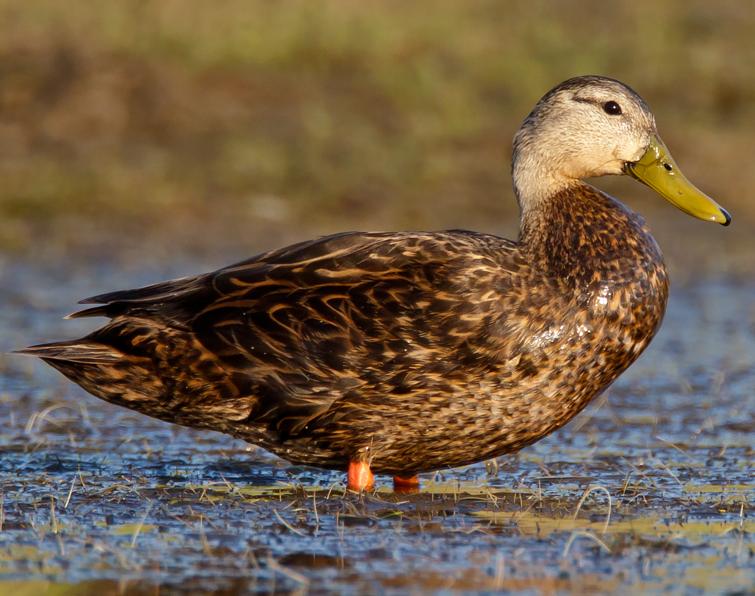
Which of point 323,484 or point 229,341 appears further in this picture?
point 323,484

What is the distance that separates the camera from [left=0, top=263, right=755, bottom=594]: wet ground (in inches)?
178

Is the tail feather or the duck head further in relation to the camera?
the duck head

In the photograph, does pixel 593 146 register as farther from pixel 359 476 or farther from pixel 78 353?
pixel 78 353

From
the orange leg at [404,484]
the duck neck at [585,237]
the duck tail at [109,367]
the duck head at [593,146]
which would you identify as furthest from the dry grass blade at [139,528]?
the duck head at [593,146]

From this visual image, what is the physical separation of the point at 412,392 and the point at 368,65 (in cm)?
1028

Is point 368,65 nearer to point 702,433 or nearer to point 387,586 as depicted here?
point 702,433

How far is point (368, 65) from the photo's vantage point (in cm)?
1551

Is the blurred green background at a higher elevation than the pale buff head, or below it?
higher

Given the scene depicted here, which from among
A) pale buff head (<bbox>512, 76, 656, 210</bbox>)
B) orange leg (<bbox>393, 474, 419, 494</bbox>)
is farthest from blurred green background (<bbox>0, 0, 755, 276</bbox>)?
orange leg (<bbox>393, 474, 419, 494</bbox>)

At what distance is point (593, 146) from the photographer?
6.23 m

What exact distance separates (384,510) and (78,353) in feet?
4.41

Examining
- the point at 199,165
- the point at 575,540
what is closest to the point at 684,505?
the point at 575,540

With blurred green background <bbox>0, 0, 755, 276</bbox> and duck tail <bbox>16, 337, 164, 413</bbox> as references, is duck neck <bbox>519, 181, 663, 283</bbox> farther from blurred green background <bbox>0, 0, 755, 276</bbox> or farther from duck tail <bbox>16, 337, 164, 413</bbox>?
blurred green background <bbox>0, 0, 755, 276</bbox>

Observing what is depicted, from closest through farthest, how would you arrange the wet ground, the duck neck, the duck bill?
the wet ground
the duck neck
the duck bill
